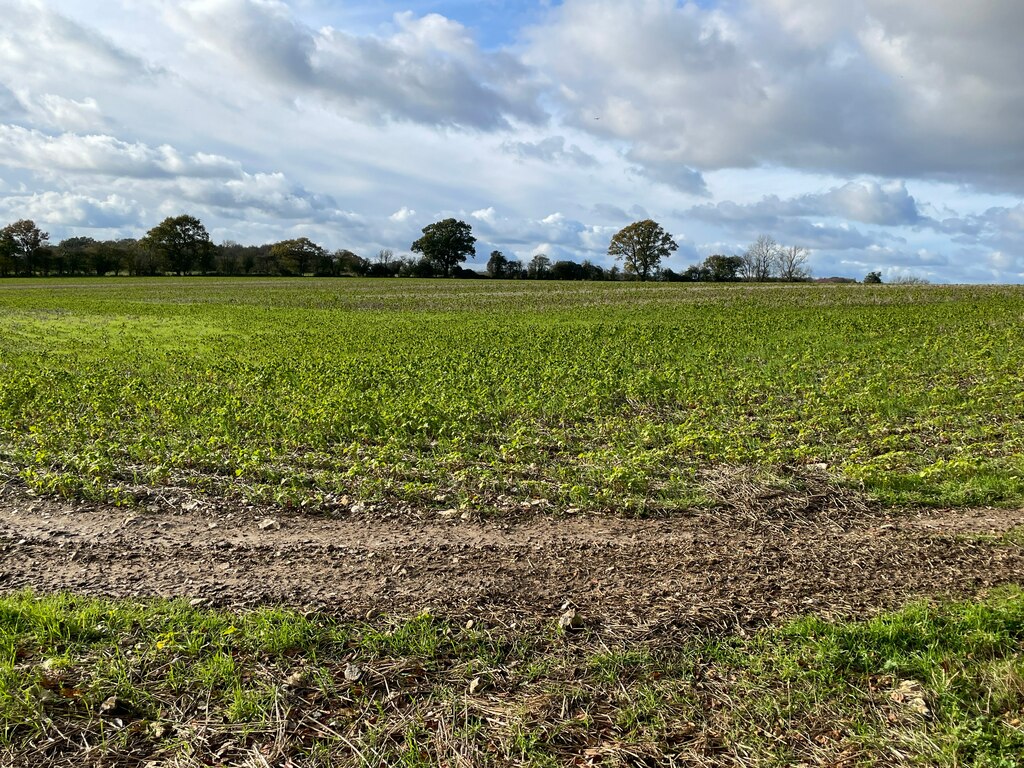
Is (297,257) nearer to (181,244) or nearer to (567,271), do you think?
(181,244)

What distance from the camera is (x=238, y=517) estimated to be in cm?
691

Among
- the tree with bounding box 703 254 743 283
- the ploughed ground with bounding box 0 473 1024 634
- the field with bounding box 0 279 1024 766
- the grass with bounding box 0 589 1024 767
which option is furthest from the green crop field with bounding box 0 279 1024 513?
the tree with bounding box 703 254 743 283

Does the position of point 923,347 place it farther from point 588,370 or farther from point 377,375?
point 377,375

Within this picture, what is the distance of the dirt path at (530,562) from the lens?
4.91 meters

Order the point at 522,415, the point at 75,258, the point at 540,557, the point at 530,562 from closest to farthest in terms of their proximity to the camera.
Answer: the point at 530,562 → the point at 540,557 → the point at 522,415 → the point at 75,258

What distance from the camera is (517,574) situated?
538cm

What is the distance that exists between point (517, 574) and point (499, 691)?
4.79ft

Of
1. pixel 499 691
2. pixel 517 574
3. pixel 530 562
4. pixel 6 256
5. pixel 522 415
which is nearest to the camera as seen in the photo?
pixel 499 691

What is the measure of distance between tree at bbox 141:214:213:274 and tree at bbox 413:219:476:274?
3838 centimetres

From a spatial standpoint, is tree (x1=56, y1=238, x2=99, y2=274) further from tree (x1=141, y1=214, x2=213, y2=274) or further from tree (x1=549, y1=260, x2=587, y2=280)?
tree (x1=549, y1=260, x2=587, y2=280)

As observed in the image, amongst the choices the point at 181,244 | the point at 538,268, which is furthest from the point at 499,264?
the point at 181,244

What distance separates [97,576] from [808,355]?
16987 mm

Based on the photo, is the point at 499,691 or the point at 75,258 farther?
the point at 75,258

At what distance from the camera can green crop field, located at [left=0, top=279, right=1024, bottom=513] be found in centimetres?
763
